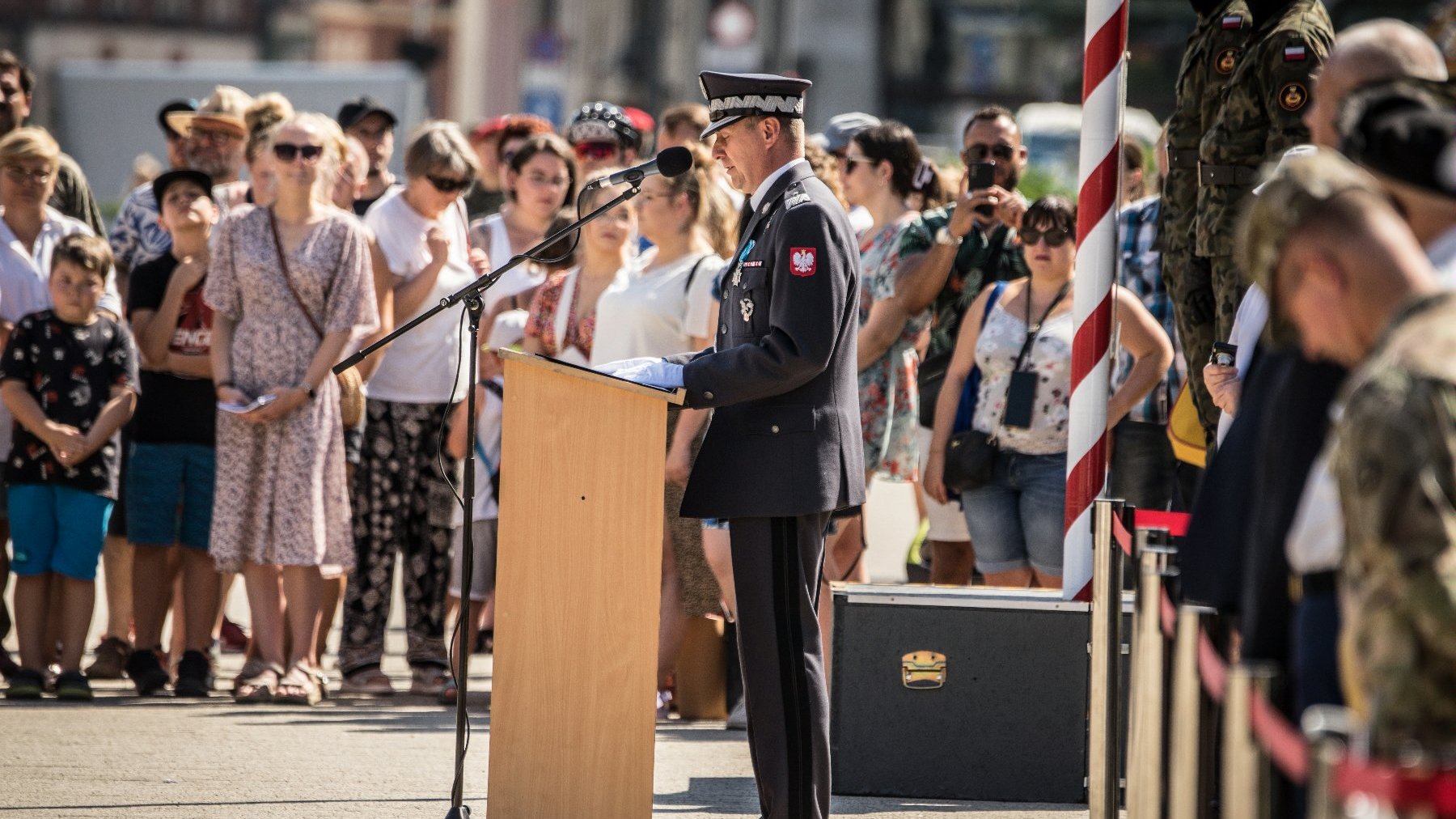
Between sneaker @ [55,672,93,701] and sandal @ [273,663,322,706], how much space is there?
69 cm

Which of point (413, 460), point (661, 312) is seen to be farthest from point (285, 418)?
point (661, 312)

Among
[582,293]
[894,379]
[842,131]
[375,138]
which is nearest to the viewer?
[894,379]

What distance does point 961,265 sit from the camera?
7.91 meters

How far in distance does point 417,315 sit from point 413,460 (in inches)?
26.4

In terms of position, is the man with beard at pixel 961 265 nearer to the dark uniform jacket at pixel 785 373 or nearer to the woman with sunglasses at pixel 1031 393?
the woman with sunglasses at pixel 1031 393

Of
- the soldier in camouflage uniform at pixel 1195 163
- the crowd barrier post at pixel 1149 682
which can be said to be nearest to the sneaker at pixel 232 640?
the soldier in camouflage uniform at pixel 1195 163

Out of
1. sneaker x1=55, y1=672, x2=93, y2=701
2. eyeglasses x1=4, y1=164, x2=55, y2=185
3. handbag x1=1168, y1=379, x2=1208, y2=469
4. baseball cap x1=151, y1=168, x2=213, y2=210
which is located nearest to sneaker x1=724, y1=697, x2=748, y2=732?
handbag x1=1168, y1=379, x2=1208, y2=469

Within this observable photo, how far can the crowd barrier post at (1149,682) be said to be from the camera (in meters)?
3.87

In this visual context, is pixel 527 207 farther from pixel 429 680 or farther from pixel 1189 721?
pixel 1189 721

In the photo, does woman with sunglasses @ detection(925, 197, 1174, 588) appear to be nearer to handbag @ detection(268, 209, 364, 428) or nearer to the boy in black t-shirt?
handbag @ detection(268, 209, 364, 428)

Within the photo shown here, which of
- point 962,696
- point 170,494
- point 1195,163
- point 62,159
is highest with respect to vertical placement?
point 62,159

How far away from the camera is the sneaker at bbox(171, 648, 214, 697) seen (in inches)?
305

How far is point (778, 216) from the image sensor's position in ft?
16.5

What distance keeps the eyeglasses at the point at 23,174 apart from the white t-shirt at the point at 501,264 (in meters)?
1.83
